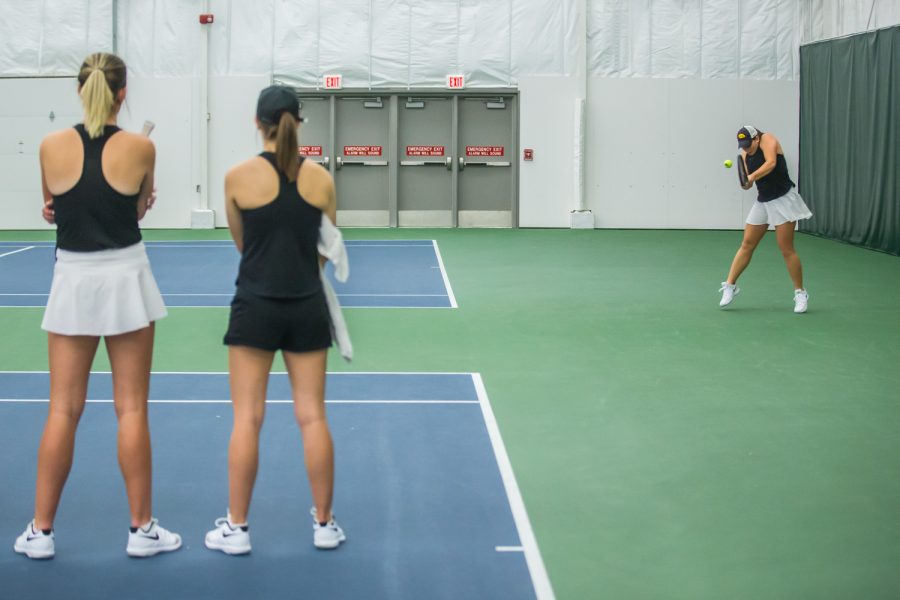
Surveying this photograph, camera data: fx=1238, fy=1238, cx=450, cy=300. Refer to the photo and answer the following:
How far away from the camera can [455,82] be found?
72.5 feet

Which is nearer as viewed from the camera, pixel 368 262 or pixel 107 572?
pixel 107 572

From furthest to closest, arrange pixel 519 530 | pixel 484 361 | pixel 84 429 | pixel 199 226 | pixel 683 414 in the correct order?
pixel 199 226, pixel 484 361, pixel 683 414, pixel 84 429, pixel 519 530

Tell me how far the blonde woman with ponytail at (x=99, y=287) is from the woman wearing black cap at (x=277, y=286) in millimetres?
369

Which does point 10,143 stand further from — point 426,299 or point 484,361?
point 484,361

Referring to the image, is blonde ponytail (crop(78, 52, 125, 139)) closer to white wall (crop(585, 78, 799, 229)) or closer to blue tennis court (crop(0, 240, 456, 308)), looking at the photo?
blue tennis court (crop(0, 240, 456, 308))

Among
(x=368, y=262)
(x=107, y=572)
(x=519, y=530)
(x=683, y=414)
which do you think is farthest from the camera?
(x=368, y=262)

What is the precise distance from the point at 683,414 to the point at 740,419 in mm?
339

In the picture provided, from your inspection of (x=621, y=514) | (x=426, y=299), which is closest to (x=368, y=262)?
(x=426, y=299)

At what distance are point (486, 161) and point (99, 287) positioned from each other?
18.2 metres

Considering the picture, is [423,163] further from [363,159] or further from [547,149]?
[547,149]

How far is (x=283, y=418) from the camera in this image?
7262 mm

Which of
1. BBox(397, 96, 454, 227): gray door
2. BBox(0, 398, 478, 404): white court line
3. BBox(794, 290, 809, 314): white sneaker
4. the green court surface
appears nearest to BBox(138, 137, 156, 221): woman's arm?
the green court surface

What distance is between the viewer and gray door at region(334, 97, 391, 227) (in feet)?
73.7

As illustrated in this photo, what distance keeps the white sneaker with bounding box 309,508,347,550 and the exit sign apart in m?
17.8
